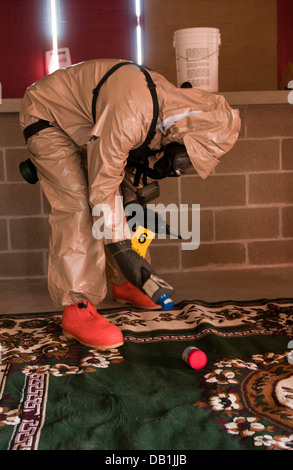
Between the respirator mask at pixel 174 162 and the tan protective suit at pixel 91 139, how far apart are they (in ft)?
0.14

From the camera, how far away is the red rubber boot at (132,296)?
2.30m

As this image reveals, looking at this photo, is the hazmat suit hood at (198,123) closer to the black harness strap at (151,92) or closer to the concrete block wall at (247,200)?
the black harness strap at (151,92)

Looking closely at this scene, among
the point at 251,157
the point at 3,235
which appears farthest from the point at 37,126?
the point at 251,157

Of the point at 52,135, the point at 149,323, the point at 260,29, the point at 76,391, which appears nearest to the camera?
the point at 76,391

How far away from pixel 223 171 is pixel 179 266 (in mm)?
547

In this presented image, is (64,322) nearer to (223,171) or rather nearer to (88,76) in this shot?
(88,76)

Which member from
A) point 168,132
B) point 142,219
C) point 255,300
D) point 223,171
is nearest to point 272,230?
point 223,171

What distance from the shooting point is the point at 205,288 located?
2.59 meters

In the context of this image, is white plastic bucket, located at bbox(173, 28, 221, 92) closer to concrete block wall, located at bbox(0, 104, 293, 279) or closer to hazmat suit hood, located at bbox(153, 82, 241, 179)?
concrete block wall, located at bbox(0, 104, 293, 279)

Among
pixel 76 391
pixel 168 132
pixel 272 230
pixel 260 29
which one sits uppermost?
pixel 260 29

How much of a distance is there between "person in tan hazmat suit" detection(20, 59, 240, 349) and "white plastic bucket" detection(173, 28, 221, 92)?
0.81 metres

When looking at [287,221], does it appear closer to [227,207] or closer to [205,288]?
[227,207]

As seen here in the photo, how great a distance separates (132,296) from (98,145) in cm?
87

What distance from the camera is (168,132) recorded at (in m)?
1.71
